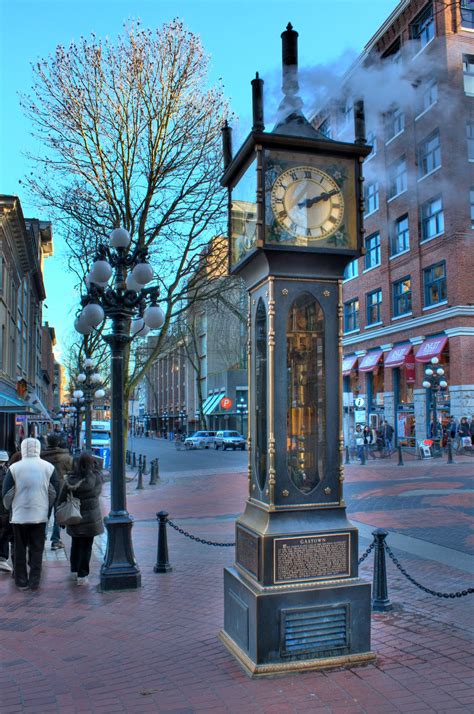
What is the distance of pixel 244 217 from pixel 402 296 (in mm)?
30956

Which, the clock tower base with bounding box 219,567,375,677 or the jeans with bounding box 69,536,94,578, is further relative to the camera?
the jeans with bounding box 69,536,94,578

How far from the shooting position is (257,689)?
434cm

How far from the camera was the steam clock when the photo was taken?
472 centimetres

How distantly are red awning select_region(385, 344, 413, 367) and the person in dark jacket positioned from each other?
27.8m

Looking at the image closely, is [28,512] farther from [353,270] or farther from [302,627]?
[353,270]

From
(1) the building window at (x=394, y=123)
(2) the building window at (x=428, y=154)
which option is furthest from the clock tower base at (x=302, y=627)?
(2) the building window at (x=428, y=154)

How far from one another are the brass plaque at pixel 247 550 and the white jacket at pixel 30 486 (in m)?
3.05

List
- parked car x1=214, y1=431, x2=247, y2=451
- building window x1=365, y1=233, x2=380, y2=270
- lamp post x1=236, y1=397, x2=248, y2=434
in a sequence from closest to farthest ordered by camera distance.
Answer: building window x1=365, y1=233, x2=380, y2=270, parked car x1=214, y1=431, x2=247, y2=451, lamp post x1=236, y1=397, x2=248, y2=434

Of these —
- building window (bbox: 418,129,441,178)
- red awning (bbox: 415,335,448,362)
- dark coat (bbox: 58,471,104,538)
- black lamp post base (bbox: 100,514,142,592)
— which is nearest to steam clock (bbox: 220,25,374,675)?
black lamp post base (bbox: 100,514,142,592)

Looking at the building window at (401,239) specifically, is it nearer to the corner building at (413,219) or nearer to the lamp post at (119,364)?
the corner building at (413,219)

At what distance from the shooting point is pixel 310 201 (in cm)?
513

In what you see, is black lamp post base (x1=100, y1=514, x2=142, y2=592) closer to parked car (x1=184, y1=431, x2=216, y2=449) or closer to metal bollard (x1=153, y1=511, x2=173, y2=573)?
metal bollard (x1=153, y1=511, x2=173, y2=573)

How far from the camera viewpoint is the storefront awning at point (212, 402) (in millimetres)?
66875

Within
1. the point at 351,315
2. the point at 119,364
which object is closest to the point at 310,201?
the point at 119,364
